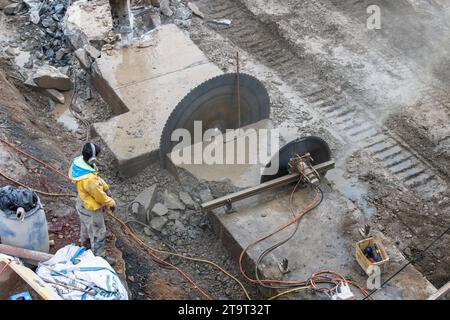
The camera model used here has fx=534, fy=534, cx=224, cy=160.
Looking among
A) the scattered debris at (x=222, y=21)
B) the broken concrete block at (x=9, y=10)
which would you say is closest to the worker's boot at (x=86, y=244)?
the scattered debris at (x=222, y=21)

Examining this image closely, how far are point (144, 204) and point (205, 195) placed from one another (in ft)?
2.97

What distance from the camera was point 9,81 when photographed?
32.4ft

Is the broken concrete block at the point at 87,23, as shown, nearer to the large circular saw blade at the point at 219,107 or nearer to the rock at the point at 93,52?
the rock at the point at 93,52

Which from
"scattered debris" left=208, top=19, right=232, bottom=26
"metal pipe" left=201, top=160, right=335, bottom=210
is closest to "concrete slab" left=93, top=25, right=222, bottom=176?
"scattered debris" left=208, top=19, right=232, bottom=26

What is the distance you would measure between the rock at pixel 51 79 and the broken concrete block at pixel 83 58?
43cm

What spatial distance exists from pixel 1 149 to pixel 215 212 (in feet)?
10.5

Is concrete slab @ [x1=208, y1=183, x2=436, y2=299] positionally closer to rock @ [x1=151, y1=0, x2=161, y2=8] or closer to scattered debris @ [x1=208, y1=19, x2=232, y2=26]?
scattered debris @ [x1=208, y1=19, x2=232, y2=26]

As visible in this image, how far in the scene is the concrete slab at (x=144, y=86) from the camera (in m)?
8.50

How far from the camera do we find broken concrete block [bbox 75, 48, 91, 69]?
402 inches

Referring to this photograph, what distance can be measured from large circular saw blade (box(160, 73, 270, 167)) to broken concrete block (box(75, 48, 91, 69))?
3.05 meters

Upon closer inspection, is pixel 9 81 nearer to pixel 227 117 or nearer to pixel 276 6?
pixel 227 117

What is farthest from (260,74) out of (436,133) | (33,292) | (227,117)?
(33,292)

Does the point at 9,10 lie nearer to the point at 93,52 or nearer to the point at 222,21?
the point at 93,52

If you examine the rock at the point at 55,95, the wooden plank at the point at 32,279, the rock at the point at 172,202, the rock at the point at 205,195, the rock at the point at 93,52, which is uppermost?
the wooden plank at the point at 32,279
